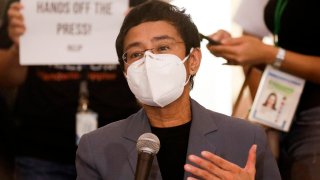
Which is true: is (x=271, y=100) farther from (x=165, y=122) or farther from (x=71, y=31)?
(x=71, y=31)

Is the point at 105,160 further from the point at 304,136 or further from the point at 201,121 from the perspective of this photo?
the point at 304,136

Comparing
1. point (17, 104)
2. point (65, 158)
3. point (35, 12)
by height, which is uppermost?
point (35, 12)

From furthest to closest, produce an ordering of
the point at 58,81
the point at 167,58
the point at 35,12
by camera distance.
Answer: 1. the point at 58,81
2. the point at 35,12
3. the point at 167,58

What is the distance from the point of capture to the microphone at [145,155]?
1.43 m

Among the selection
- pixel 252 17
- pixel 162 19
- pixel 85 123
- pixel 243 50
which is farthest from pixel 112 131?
pixel 252 17

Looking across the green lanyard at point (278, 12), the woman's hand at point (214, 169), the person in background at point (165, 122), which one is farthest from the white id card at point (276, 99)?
the woman's hand at point (214, 169)

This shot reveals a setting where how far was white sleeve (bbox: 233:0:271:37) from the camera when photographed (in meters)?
2.37

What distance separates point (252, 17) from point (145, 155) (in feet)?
3.59

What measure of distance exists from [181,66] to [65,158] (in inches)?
30.8

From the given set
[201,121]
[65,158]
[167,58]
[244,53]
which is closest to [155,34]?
[167,58]

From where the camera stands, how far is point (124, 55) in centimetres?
183

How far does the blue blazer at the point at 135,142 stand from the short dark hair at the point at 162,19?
0.54 ft

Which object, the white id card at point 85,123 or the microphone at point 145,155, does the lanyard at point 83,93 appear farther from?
the microphone at point 145,155

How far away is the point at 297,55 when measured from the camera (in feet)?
7.14
